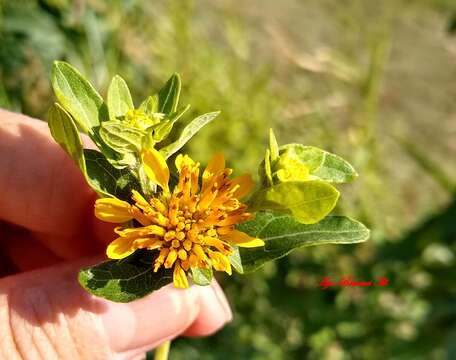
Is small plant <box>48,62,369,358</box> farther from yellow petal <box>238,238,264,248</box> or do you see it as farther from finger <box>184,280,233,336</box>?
finger <box>184,280,233,336</box>

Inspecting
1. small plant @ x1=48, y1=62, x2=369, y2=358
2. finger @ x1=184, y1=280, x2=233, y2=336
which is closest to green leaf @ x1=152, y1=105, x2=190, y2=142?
small plant @ x1=48, y1=62, x2=369, y2=358

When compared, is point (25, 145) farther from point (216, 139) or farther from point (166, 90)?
point (216, 139)

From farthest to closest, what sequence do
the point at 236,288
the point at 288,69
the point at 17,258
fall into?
the point at 288,69 < the point at 236,288 < the point at 17,258

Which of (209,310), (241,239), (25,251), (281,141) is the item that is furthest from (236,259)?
(281,141)

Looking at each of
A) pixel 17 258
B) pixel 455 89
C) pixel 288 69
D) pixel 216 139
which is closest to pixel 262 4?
pixel 288 69

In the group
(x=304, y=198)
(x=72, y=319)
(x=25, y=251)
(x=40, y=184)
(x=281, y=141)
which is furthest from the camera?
(x=281, y=141)

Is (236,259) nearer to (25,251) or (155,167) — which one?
(155,167)

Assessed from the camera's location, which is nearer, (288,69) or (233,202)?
(233,202)
